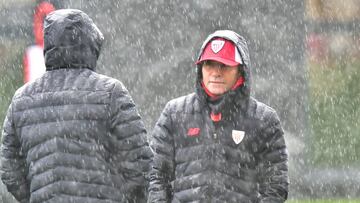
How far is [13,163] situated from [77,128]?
41 centimetres

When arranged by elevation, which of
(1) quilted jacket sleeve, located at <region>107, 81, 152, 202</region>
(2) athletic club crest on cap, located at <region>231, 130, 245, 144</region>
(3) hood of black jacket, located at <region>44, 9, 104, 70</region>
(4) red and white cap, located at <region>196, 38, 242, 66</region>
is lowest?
(2) athletic club crest on cap, located at <region>231, 130, 245, 144</region>

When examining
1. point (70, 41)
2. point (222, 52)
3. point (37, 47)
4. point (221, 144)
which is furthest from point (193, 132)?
point (37, 47)

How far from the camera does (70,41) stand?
5.55m

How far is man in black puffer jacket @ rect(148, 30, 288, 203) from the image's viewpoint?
20.9 ft

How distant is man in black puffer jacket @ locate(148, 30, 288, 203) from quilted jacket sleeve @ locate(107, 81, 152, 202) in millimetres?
858

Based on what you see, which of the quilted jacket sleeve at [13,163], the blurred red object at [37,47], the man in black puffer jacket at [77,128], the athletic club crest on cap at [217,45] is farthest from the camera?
the blurred red object at [37,47]

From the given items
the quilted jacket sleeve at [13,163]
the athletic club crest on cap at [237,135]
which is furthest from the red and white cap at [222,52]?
the quilted jacket sleeve at [13,163]

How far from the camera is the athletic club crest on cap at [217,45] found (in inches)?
257

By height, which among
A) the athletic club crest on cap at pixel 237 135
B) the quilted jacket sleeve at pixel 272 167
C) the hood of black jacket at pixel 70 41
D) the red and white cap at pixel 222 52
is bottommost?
the quilted jacket sleeve at pixel 272 167

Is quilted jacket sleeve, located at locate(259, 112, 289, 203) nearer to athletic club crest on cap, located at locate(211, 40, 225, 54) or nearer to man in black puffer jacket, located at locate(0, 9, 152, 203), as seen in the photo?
athletic club crest on cap, located at locate(211, 40, 225, 54)

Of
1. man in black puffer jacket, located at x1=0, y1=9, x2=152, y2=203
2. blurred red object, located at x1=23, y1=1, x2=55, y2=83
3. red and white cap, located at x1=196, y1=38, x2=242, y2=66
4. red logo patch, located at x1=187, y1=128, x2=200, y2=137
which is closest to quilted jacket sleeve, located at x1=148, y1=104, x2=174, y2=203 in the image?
red logo patch, located at x1=187, y1=128, x2=200, y2=137

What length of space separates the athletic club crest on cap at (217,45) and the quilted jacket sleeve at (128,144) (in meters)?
1.08

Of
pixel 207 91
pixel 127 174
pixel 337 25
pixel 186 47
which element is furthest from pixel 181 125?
pixel 337 25

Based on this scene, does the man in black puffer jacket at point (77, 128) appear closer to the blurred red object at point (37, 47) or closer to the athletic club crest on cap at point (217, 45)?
the athletic club crest on cap at point (217, 45)
